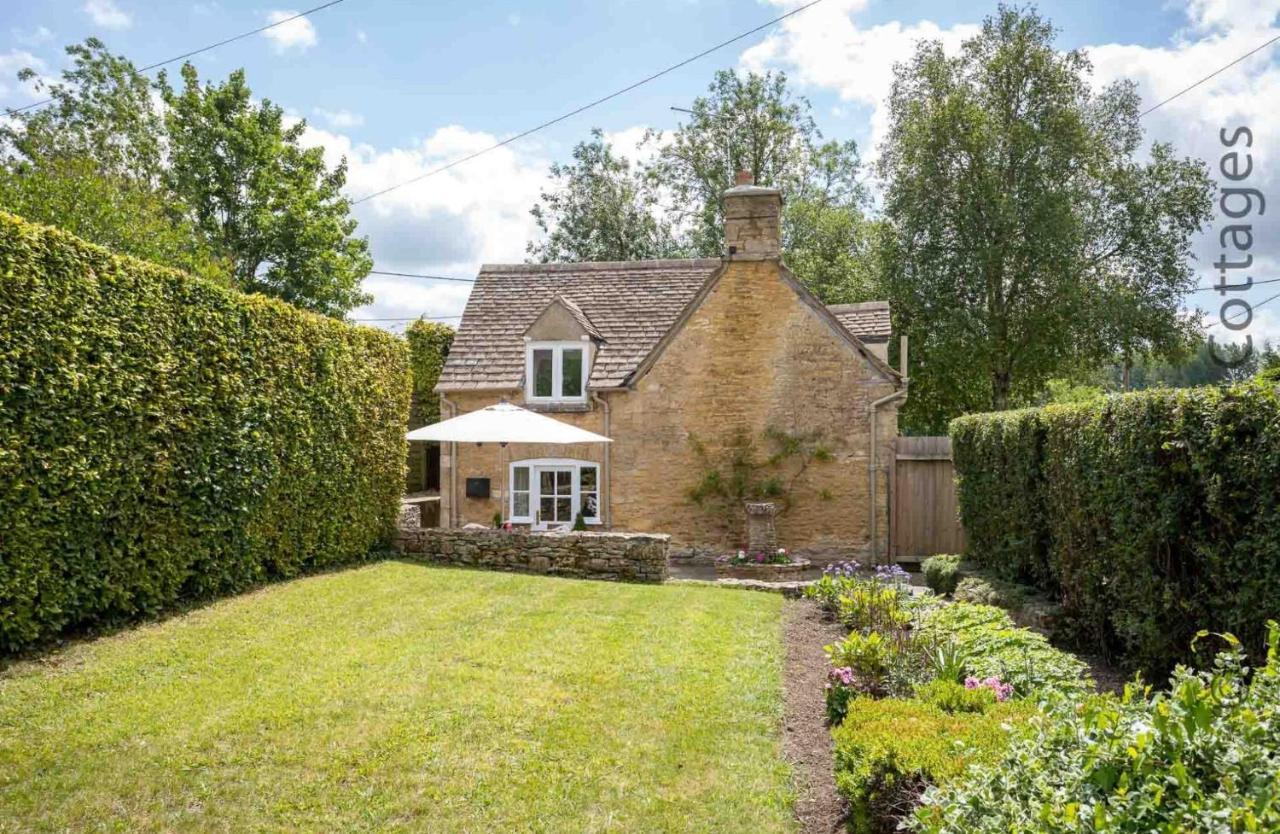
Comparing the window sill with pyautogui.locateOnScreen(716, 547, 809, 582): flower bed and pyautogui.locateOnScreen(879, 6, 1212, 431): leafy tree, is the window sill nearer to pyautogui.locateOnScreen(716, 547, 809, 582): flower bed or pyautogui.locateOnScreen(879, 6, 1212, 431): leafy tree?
pyautogui.locateOnScreen(716, 547, 809, 582): flower bed

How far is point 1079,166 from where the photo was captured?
25234 millimetres

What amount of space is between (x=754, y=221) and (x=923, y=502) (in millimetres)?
6864

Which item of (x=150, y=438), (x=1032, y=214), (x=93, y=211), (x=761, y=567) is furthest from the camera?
(x=1032, y=214)

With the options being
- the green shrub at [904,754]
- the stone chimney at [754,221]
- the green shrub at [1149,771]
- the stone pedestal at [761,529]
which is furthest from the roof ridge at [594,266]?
the green shrub at [1149,771]

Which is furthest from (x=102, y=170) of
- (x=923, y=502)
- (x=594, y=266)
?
(x=923, y=502)

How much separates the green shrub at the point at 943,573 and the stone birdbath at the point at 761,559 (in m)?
2.77

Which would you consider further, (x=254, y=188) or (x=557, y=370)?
(x=254, y=188)

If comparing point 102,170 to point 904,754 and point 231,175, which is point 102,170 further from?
point 904,754

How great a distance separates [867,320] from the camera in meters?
20.1

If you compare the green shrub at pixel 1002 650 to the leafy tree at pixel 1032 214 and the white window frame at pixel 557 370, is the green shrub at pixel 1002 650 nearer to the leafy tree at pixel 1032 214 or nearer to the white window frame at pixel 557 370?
the white window frame at pixel 557 370

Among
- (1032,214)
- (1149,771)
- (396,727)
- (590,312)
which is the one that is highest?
(1032,214)

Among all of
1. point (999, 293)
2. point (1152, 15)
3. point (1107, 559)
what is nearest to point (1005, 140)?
point (999, 293)

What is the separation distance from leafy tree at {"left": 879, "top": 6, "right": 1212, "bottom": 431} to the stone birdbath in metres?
12.3

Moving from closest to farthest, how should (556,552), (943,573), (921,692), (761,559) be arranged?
(921,692)
(943,573)
(556,552)
(761,559)
